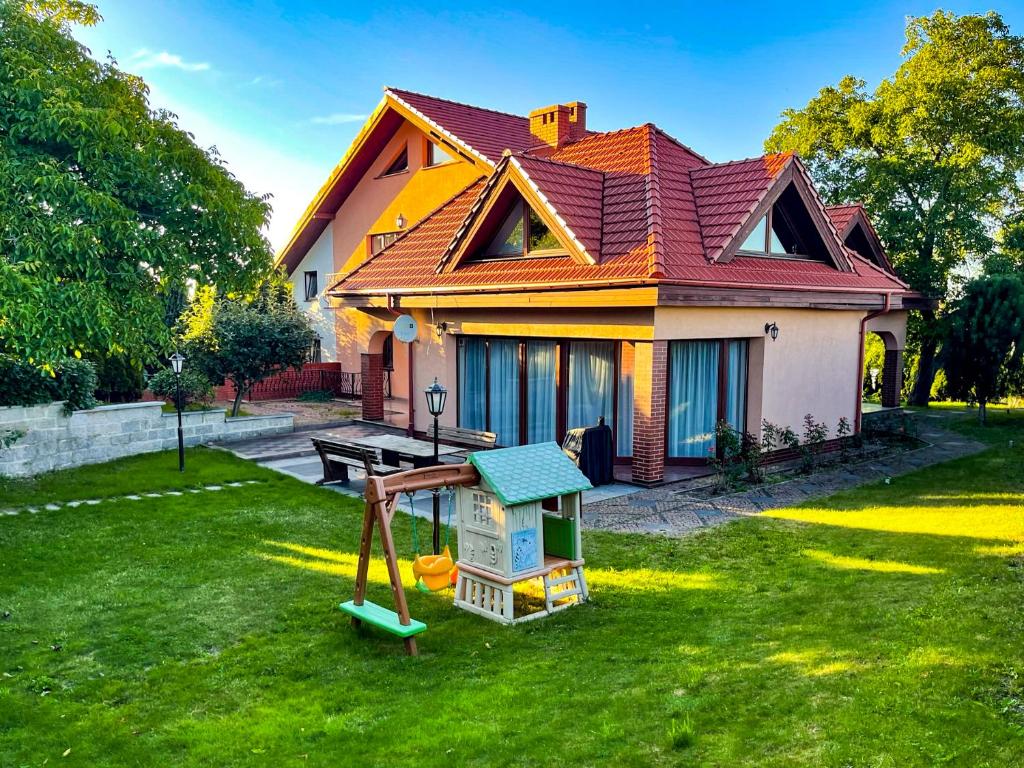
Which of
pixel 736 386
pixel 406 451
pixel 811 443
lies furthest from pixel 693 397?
pixel 406 451

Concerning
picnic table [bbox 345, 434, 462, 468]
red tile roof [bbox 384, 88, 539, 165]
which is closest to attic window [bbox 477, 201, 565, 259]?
picnic table [bbox 345, 434, 462, 468]

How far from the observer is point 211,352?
20.6 m

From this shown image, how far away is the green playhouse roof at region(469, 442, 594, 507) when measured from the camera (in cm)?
791

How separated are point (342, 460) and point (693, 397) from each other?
6.74m

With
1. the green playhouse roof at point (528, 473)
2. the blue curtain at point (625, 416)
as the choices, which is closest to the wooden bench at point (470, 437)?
the blue curtain at point (625, 416)

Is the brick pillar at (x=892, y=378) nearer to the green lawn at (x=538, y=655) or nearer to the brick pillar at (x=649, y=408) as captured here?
the green lawn at (x=538, y=655)

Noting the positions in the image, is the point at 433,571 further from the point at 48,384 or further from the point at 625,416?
the point at 48,384

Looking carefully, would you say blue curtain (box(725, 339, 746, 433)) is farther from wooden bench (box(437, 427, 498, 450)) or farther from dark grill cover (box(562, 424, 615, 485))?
wooden bench (box(437, 427, 498, 450))

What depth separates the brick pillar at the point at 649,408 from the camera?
1330 centimetres

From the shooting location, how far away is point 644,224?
14.2 metres

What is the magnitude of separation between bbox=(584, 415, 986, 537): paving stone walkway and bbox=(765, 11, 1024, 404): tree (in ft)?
35.1

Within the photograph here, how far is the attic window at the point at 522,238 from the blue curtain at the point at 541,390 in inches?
73.1

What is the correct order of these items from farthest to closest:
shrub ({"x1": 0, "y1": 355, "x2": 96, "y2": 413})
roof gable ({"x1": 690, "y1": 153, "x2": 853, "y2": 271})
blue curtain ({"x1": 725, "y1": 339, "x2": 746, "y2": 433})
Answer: blue curtain ({"x1": 725, "y1": 339, "x2": 746, "y2": 433})
roof gable ({"x1": 690, "y1": 153, "x2": 853, "y2": 271})
shrub ({"x1": 0, "y1": 355, "x2": 96, "y2": 413})

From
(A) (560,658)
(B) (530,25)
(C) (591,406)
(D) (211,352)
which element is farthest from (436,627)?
(B) (530,25)
